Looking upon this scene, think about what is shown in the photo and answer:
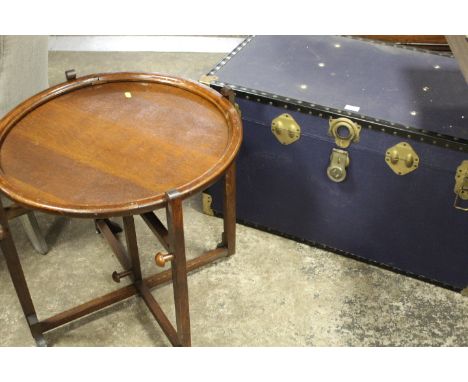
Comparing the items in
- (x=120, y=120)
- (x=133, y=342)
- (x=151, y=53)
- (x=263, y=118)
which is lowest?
(x=133, y=342)

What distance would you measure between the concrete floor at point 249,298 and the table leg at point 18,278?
8 cm

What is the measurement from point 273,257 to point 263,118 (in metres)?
0.53

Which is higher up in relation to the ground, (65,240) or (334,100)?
(334,100)

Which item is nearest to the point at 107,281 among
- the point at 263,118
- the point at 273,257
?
the point at 273,257

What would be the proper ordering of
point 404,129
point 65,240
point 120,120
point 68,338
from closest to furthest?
point 120,120
point 404,129
point 68,338
point 65,240

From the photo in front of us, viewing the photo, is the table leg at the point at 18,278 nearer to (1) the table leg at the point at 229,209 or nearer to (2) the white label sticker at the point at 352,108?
(1) the table leg at the point at 229,209

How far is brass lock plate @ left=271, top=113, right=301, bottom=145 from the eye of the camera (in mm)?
2000

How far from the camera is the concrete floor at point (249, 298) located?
1949 millimetres

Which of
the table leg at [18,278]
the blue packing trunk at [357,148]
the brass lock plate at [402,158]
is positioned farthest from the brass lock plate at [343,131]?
the table leg at [18,278]

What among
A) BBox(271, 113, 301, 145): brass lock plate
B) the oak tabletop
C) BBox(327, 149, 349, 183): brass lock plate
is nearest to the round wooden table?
the oak tabletop

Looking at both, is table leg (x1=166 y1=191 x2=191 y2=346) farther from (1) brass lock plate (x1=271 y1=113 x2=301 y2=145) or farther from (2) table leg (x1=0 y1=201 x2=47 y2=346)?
(1) brass lock plate (x1=271 y1=113 x2=301 y2=145)

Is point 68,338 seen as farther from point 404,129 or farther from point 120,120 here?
point 404,129

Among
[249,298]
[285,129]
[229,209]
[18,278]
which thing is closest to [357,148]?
[285,129]

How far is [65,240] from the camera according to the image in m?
2.31
